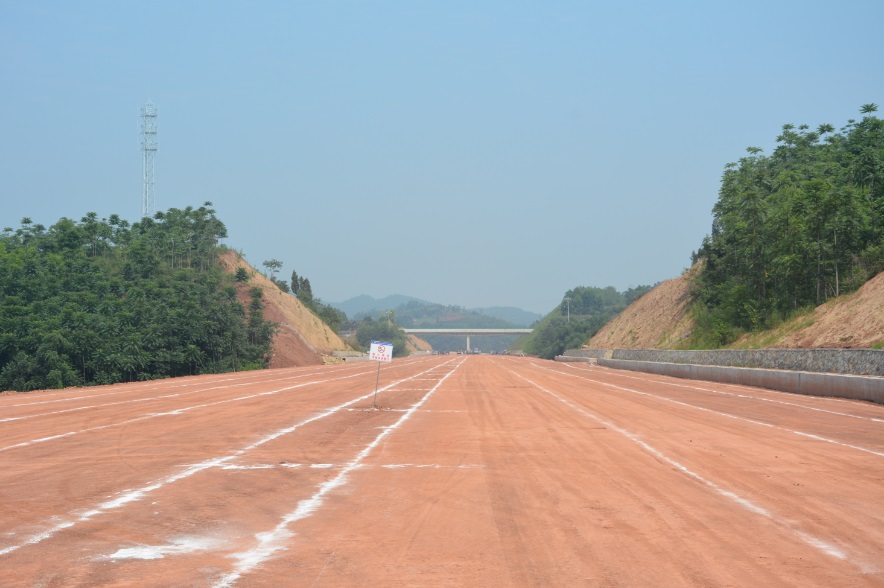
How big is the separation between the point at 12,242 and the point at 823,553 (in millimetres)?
90300

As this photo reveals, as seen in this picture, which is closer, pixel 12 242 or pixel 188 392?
pixel 188 392

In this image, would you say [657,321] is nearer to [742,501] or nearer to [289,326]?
[289,326]

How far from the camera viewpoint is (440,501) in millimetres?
10445

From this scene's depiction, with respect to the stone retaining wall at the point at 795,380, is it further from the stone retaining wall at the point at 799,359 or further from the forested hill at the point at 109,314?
the forested hill at the point at 109,314

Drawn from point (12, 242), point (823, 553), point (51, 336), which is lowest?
point (823, 553)

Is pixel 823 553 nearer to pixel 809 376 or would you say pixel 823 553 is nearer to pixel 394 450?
pixel 394 450

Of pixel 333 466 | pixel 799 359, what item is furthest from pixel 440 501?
pixel 799 359

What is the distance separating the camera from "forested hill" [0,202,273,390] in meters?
51.0

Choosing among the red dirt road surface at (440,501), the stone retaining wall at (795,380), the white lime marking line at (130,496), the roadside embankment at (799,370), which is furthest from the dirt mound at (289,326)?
the white lime marking line at (130,496)

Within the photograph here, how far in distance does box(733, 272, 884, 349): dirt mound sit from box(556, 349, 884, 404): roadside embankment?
10.9 ft

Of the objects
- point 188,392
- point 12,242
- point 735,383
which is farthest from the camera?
point 12,242

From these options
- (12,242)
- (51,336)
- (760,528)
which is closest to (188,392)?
(51,336)

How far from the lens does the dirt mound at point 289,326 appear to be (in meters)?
94.6

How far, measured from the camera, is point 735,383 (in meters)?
40.8
